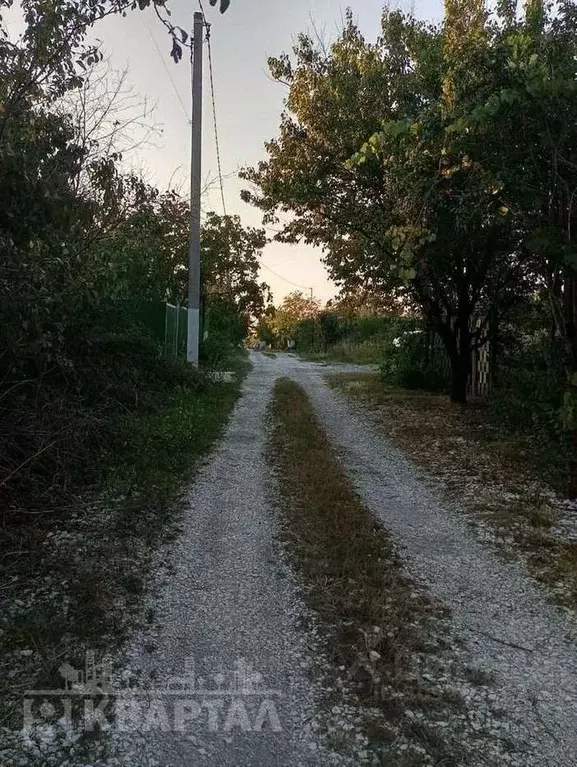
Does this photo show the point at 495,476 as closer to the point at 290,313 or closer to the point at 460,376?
the point at 460,376

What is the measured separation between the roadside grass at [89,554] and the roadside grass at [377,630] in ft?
3.62

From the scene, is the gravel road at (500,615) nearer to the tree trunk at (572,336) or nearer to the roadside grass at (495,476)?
the roadside grass at (495,476)

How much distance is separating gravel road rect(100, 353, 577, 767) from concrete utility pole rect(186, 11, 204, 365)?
7568mm

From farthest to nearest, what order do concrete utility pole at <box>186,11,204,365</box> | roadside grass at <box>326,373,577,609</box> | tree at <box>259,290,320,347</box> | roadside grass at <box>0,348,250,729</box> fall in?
1. tree at <box>259,290,320,347</box>
2. concrete utility pole at <box>186,11,204,365</box>
3. roadside grass at <box>326,373,577,609</box>
4. roadside grass at <box>0,348,250,729</box>

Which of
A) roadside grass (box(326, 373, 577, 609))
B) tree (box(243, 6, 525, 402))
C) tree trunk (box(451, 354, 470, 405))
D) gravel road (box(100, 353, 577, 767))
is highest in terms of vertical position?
tree (box(243, 6, 525, 402))

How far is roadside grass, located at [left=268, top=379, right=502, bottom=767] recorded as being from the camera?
2516 millimetres

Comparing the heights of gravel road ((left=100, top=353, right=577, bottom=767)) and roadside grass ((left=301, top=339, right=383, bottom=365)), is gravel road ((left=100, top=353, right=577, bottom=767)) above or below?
below

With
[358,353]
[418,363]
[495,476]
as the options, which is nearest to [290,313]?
[358,353]

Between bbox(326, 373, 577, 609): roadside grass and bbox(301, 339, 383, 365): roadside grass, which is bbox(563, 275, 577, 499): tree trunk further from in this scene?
bbox(301, 339, 383, 365): roadside grass

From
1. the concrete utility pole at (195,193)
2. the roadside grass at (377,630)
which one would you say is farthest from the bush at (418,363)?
the roadside grass at (377,630)

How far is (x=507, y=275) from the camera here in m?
11.4

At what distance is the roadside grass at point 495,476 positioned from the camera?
15.3 ft

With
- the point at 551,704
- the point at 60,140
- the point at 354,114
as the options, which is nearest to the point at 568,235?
the point at 551,704

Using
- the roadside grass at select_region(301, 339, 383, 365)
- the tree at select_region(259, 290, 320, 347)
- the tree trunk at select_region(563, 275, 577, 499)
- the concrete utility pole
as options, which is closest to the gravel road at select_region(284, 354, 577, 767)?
the tree trunk at select_region(563, 275, 577, 499)
